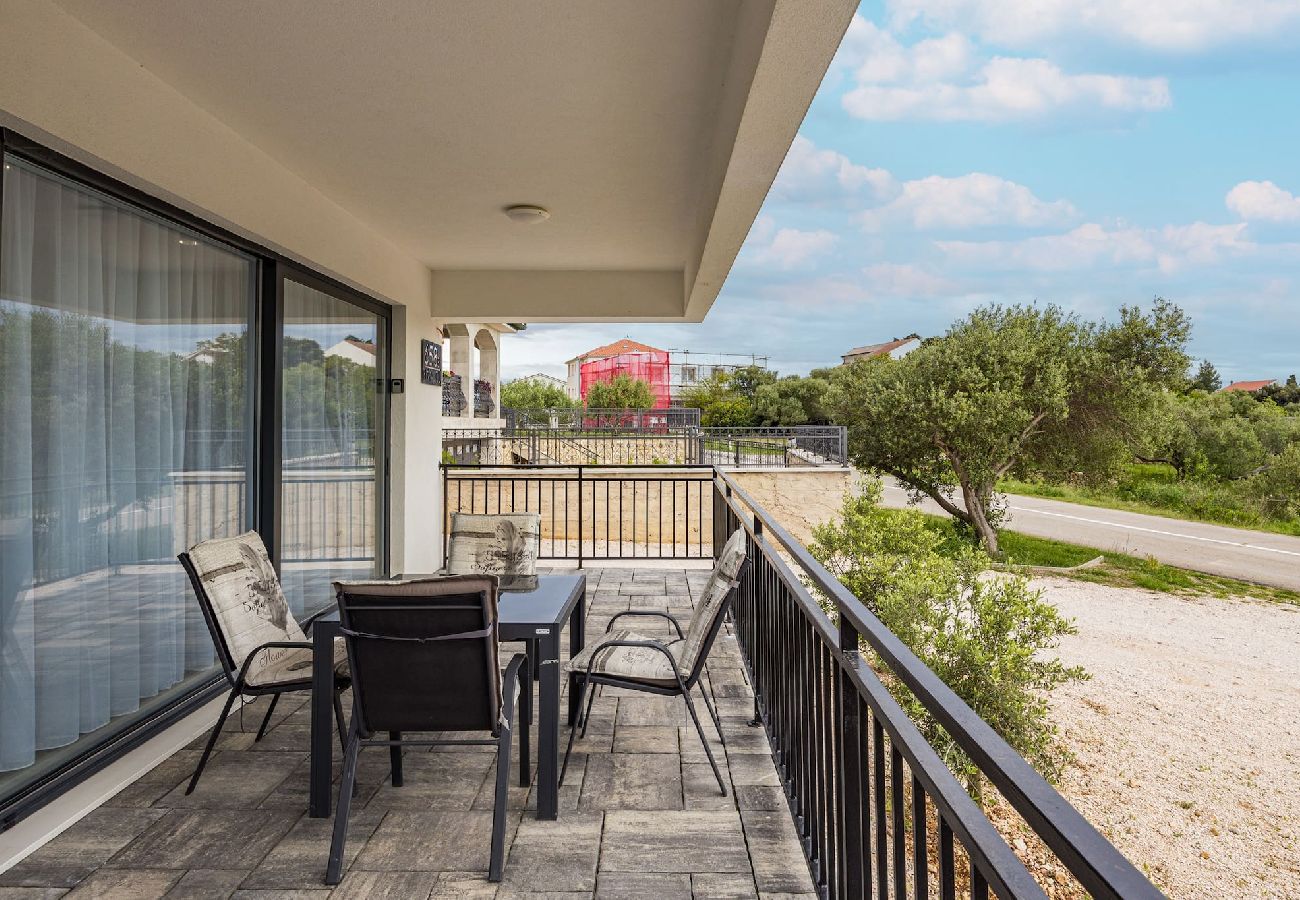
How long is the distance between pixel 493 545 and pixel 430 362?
2.76m

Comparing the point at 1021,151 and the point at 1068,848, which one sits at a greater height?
the point at 1021,151

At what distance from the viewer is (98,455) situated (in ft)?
8.53

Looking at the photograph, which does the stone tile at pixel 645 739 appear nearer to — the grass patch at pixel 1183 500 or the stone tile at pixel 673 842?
the stone tile at pixel 673 842

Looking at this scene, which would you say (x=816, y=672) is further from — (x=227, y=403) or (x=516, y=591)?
(x=227, y=403)

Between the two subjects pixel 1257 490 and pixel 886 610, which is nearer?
pixel 886 610

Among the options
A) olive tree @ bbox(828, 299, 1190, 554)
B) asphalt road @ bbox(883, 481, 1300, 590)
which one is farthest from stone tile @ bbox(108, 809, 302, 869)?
asphalt road @ bbox(883, 481, 1300, 590)

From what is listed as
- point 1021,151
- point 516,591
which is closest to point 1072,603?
point 516,591

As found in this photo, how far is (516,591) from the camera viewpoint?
303 cm

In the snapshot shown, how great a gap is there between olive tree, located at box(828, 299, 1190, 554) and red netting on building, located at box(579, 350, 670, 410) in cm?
1909

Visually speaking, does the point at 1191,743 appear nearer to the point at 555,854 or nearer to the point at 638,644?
the point at 638,644

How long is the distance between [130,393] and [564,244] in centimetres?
290

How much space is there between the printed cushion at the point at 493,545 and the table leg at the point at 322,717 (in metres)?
1.25

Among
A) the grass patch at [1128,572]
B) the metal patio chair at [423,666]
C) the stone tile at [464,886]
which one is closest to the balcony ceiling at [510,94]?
the metal patio chair at [423,666]

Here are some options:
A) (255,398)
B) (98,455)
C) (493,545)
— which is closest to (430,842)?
(493,545)
